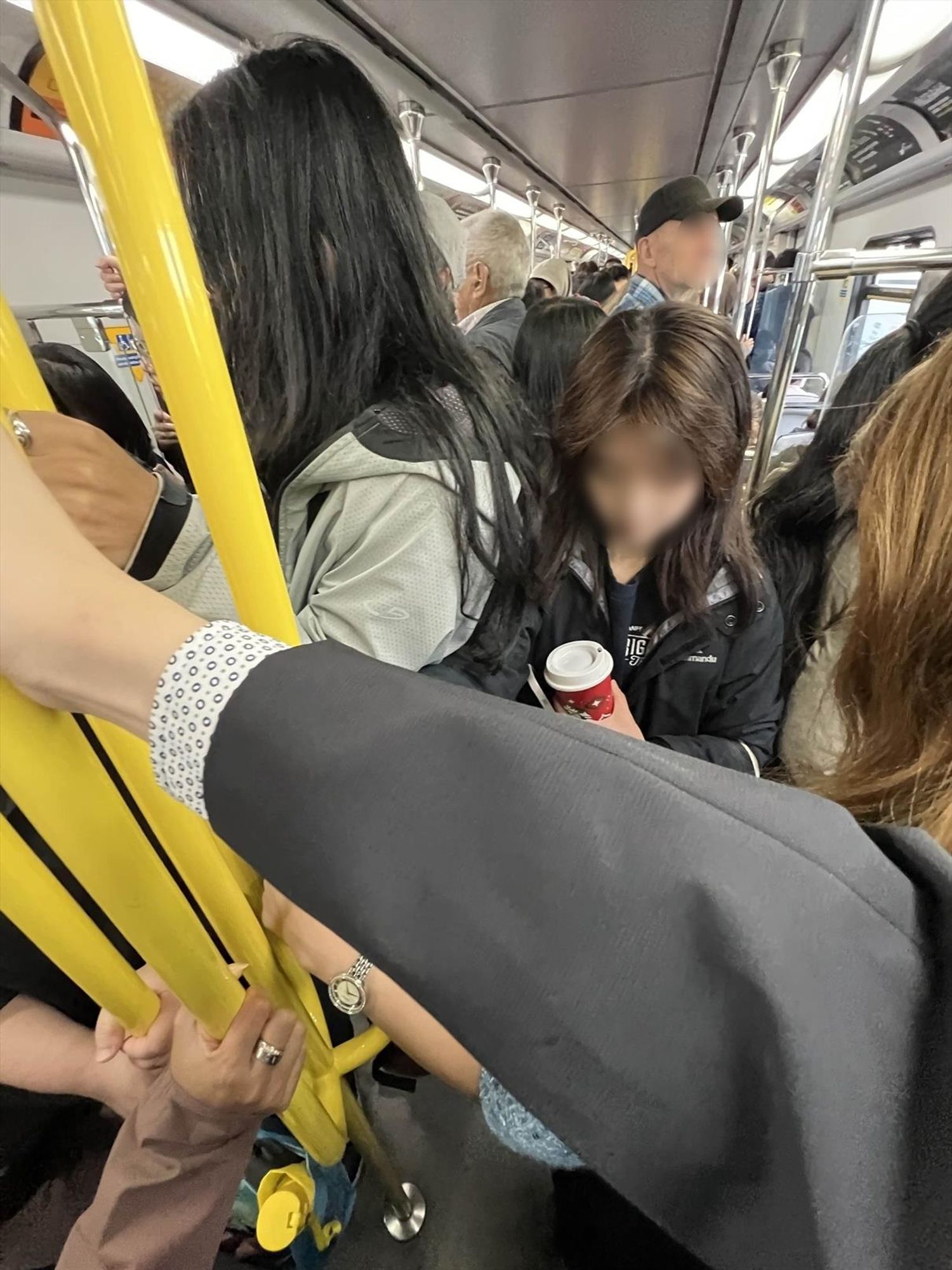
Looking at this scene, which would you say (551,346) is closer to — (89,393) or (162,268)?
(89,393)

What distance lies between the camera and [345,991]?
686mm

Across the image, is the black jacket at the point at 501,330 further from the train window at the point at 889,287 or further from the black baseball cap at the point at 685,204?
the train window at the point at 889,287

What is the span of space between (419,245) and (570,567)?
65 centimetres

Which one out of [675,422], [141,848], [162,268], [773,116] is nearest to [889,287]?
[773,116]

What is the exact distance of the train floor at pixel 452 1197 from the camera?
1.28m

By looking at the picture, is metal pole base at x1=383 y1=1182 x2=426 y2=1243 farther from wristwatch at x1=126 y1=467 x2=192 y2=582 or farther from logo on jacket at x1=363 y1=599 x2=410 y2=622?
wristwatch at x1=126 y1=467 x2=192 y2=582

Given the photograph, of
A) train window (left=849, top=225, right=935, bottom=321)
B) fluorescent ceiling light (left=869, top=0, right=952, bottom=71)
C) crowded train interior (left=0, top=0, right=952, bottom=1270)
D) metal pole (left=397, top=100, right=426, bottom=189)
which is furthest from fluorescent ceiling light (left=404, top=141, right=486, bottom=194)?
train window (left=849, top=225, right=935, bottom=321)

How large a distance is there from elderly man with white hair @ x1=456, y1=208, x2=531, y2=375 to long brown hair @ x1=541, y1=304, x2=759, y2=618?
165cm

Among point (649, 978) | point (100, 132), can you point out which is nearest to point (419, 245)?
point (100, 132)

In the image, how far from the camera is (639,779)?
0.32m

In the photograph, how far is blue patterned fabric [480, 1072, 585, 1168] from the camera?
0.57 meters

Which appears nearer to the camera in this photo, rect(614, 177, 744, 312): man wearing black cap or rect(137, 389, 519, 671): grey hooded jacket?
rect(137, 389, 519, 671): grey hooded jacket

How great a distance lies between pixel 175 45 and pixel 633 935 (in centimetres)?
295

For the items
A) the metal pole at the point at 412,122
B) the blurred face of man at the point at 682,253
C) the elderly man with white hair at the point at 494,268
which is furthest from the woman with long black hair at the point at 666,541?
the metal pole at the point at 412,122
